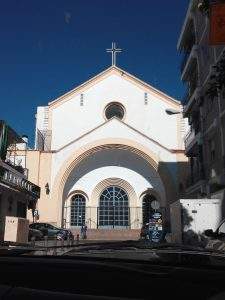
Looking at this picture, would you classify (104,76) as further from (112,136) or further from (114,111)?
(112,136)

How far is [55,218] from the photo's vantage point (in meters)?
37.8

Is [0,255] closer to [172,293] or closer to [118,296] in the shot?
[118,296]

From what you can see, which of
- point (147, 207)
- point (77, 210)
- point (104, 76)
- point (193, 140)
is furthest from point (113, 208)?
point (104, 76)

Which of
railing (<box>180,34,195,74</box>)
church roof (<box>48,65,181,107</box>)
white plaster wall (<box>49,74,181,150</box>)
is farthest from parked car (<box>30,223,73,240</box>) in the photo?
railing (<box>180,34,195,74</box>)

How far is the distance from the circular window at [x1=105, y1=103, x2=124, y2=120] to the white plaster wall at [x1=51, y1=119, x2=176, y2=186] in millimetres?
2431

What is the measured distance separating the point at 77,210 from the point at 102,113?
8.60 meters

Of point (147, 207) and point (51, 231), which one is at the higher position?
point (147, 207)

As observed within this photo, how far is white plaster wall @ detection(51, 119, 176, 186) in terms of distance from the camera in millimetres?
39344

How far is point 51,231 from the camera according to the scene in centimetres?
3466

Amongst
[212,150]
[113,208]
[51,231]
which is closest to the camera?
[212,150]

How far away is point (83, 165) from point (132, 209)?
18.3 feet

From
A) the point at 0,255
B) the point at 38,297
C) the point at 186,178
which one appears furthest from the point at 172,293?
the point at 186,178

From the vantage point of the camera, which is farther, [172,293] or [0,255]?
[0,255]

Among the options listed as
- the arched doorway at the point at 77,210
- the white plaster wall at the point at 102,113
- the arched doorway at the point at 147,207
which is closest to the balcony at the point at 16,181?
the arched doorway at the point at 77,210
